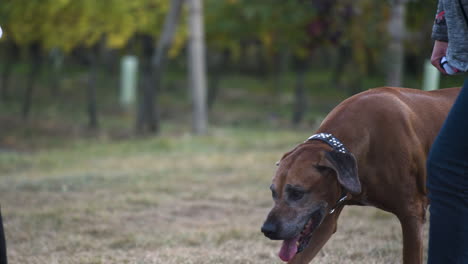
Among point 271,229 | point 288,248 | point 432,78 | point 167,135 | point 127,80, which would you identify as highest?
point 271,229

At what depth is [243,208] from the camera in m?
7.17

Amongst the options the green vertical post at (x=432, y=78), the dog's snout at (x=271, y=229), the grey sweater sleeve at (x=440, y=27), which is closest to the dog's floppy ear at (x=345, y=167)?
the dog's snout at (x=271, y=229)

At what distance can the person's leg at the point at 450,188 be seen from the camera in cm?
258

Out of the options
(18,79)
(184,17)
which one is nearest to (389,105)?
(184,17)

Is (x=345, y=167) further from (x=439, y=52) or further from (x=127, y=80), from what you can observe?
(x=127, y=80)

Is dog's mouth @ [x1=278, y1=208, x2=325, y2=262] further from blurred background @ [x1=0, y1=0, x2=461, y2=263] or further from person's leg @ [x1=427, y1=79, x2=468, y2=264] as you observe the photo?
blurred background @ [x1=0, y1=0, x2=461, y2=263]

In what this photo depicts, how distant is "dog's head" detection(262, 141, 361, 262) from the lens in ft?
10.7

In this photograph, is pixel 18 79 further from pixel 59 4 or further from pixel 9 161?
pixel 9 161

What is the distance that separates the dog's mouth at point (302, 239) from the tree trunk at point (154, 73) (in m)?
12.5

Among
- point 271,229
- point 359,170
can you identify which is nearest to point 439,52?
point 359,170

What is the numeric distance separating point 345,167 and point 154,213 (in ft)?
12.9

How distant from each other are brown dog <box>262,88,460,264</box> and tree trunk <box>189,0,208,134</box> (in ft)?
37.6

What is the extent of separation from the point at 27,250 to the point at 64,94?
2622 cm

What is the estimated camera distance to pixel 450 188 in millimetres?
2629
